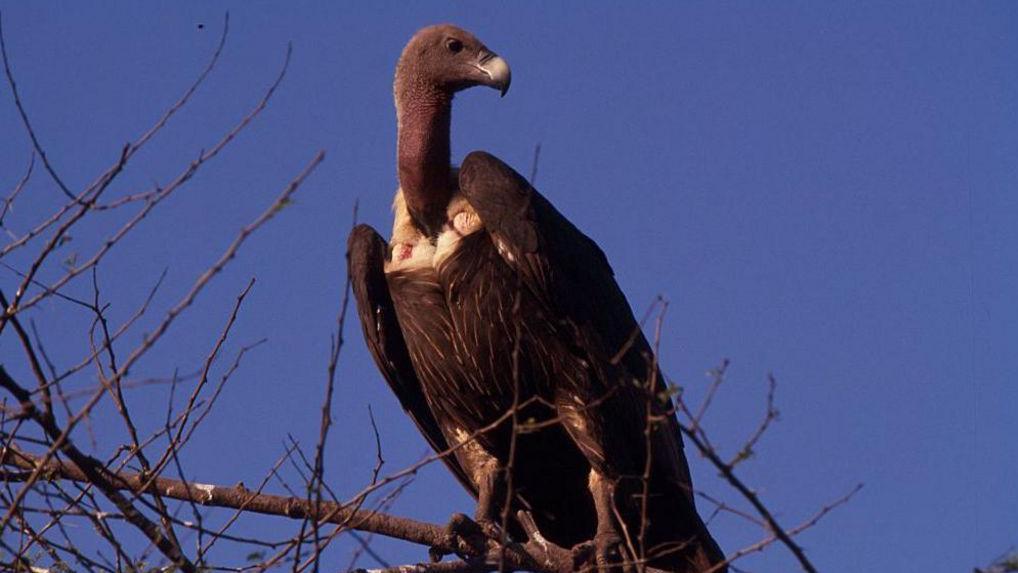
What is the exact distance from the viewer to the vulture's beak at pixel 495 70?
6.74 meters

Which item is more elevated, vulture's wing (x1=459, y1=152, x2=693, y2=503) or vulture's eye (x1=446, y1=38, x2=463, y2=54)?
vulture's eye (x1=446, y1=38, x2=463, y2=54)

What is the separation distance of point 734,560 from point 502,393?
2.26 metres

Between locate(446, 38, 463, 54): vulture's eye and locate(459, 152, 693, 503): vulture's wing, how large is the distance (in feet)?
2.54

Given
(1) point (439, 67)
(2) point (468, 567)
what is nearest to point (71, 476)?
(2) point (468, 567)

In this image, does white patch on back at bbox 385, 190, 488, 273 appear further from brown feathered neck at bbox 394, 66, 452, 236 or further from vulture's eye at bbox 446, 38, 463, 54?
vulture's eye at bbox 446, 38, 463, 54

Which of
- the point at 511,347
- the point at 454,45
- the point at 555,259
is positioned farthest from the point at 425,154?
the point at 511,347

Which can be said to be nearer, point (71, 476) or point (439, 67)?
point (71, 476)

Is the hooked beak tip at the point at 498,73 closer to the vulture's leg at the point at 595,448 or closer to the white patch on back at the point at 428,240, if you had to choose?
the white patch on back at the point at 428,240

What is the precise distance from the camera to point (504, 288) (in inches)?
246

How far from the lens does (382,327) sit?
6.74m

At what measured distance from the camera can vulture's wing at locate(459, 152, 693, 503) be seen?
6207 millimetres

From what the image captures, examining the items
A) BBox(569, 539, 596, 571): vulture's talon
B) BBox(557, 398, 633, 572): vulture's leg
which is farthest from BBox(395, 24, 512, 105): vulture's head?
BBox(569, 539, 596, 571): vulture's talon

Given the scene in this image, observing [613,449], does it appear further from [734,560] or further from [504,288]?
[734,560]

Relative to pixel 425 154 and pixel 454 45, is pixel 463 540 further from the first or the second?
pixel 454 45
